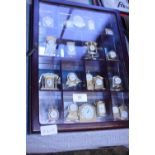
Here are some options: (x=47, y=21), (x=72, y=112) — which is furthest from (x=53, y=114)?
(x=47, y=21)

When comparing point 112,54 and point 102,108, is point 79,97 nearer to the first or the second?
point 102,108

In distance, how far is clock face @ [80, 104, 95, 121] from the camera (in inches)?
51.9

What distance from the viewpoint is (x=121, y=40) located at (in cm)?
161

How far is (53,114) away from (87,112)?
0.19 m

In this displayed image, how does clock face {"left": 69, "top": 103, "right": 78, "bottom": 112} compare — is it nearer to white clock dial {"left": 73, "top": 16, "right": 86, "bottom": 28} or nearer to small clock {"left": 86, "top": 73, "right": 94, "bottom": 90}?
small clock {"left": 86, "top": 73, "right": 94, "bottom": 90}

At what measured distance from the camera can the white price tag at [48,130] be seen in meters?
1.16

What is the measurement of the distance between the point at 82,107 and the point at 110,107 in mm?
182

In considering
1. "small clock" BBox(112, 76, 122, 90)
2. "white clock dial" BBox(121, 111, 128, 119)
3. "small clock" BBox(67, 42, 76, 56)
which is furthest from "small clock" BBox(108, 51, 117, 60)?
"white clock dial" BBox(121, 111, 128, 119)

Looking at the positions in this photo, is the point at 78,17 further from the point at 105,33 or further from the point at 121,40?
the point at 121,40

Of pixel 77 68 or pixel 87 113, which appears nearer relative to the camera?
pixel 87 113

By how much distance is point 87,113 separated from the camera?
1340 mm

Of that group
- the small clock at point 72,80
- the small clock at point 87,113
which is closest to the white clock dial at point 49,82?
the small clock at point 72,80

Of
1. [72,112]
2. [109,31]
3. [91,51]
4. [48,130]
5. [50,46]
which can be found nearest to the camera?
[48,130]
